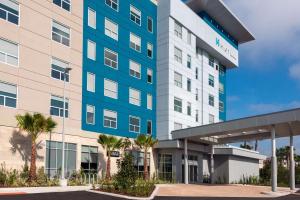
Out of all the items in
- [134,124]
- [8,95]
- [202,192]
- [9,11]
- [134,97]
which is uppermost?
[9,11]

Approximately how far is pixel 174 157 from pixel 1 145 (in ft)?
69.5

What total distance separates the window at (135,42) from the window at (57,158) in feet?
48.8

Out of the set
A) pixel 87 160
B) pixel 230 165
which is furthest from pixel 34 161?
pixel 230 165

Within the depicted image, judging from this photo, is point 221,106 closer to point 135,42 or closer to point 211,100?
point 211,100

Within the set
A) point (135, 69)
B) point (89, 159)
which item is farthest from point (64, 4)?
point (89, 159)

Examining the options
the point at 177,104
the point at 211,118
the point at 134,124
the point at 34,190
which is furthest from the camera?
the point at 211,118

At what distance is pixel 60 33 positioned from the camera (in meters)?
38.2

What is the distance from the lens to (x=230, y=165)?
182ft

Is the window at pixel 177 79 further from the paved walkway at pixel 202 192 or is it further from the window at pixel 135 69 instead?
the paved walkway at pixel 202 192

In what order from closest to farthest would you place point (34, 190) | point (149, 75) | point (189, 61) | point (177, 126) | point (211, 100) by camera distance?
point (34, 190) → point (149, 75) → point (177, 126) → point (189, 61) → point (211, 100)

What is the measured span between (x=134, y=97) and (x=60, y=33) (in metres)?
12.3

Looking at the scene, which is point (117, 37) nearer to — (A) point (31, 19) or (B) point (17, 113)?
(A) point (31, 19)

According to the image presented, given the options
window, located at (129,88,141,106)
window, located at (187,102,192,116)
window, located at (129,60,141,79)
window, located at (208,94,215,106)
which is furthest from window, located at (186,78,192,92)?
window, located at (129,88,141,106)

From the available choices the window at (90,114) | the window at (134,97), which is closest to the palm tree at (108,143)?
the window at (90,114)
